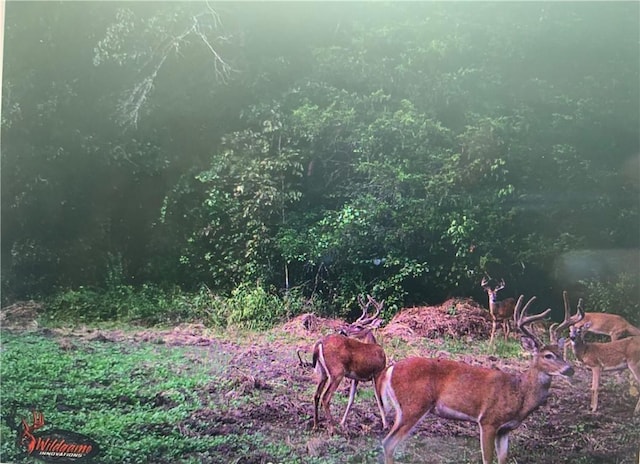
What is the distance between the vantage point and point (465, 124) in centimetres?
311

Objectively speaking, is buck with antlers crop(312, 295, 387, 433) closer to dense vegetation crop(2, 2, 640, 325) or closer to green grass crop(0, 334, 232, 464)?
dense vegetation crop(2, 2, 640, 325)

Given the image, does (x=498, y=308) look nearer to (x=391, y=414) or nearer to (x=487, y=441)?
(x=487, y=441)

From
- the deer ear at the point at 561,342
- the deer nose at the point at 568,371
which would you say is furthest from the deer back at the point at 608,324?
the deer nose at the point at 568,371

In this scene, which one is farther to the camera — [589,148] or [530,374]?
[589,148]

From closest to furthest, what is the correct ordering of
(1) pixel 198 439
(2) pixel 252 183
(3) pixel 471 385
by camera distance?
1. (3) pixel 471 385
2. (1) pixel 198 439
3. (2) pixel 252 183

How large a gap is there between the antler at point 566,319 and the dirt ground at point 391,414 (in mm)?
201

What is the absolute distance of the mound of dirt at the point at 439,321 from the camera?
118 inches

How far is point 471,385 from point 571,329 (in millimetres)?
580

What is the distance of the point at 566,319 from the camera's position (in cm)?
289

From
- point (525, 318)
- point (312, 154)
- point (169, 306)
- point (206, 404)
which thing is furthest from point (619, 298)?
point (169, 306)

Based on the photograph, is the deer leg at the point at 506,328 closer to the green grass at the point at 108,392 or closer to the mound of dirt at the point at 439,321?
the mound of dirt at the point at 439,321

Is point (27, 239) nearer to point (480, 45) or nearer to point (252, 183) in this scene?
point (252, 183)

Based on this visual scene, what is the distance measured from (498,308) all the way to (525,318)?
139mm

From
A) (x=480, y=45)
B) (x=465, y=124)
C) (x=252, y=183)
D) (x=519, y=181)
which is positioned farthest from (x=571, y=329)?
(x=252, y=183)
